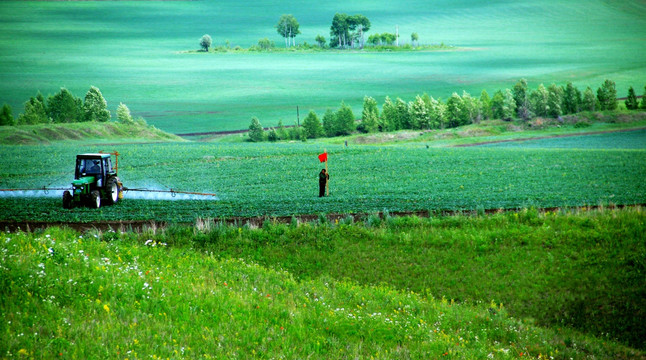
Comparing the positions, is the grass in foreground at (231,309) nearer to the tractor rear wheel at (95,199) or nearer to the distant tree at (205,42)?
the tractor rear wheel at (95,199)

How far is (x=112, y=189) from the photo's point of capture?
624 inches

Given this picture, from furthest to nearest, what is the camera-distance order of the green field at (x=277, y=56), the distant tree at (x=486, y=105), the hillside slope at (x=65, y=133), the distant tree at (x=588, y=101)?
1. the distant tree at (x=486, y=105)
2. the distant tree at (x=588, y=101)
3. the green field at (x=277, y=56)
4. the hillside slope at (x=65, y=133)

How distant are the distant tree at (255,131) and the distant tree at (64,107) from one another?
7.13m

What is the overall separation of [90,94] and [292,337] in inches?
624

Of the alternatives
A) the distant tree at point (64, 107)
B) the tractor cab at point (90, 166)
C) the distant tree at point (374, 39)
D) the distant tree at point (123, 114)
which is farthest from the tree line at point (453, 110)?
the tractor cab at point (90, 166)

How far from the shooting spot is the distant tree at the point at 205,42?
22359mm

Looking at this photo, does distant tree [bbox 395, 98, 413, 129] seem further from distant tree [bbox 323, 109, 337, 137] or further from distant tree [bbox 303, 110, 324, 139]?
distant tree [bbox 303, 110, 324, 139]

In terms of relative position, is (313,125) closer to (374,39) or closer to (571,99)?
(374,39)

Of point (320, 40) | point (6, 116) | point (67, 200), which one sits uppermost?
point (320, 40)

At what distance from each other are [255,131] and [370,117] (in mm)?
5844

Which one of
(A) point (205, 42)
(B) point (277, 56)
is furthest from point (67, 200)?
(B) point (277, 56)

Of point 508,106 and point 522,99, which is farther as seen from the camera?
point 508,106

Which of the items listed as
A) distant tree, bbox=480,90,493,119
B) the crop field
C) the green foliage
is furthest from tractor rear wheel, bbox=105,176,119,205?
distant tree, bbox=480,90,493,119

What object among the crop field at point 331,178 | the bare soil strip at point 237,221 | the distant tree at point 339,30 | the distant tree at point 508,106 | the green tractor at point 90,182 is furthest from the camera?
the distant tree at point 508,106
